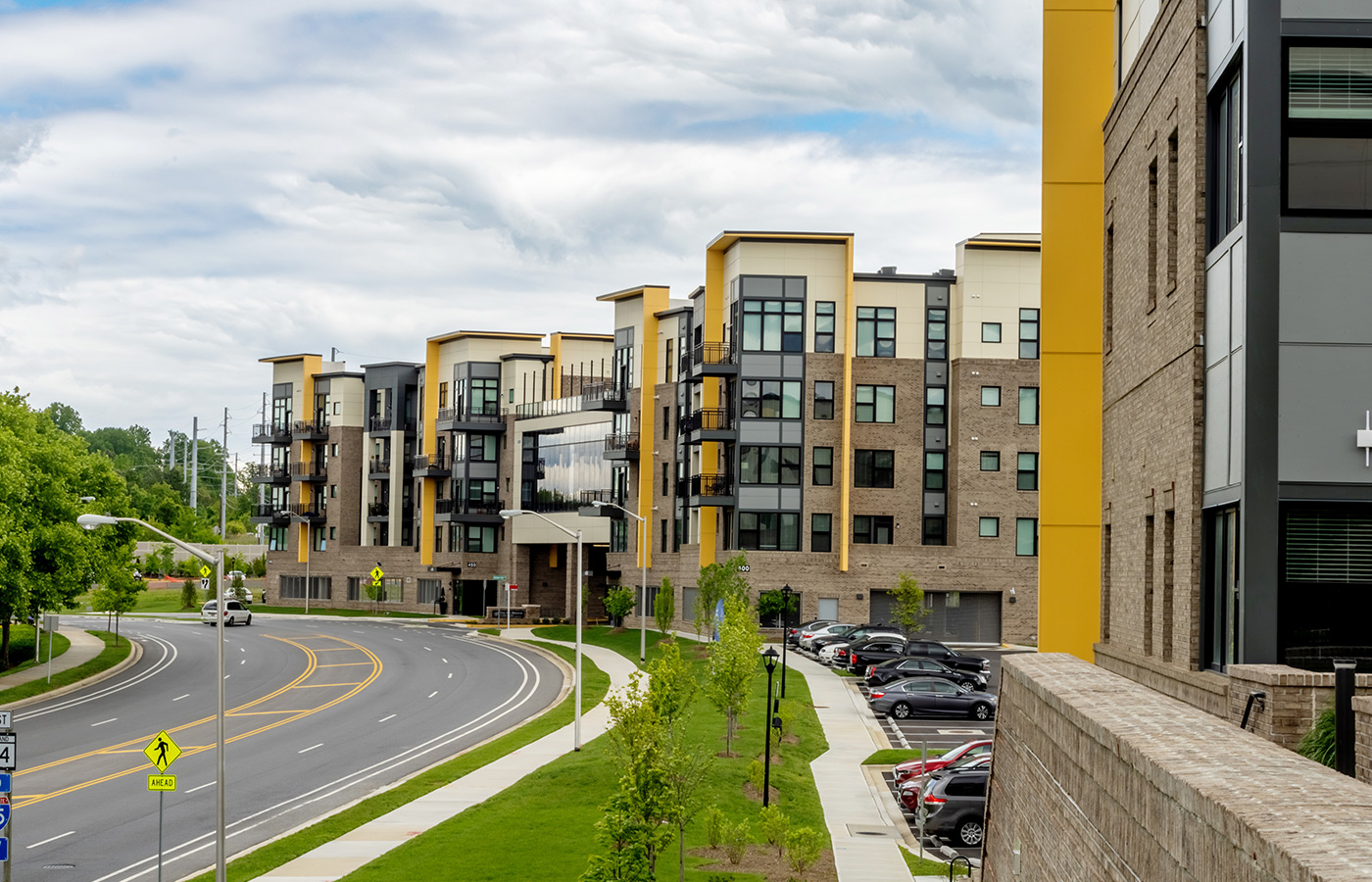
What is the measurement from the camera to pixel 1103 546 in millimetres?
21828

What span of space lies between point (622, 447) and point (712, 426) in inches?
482

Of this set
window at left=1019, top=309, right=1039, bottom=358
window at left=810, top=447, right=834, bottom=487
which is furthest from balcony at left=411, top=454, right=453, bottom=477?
window at left=1019, top=309, right=1039, bottom=358

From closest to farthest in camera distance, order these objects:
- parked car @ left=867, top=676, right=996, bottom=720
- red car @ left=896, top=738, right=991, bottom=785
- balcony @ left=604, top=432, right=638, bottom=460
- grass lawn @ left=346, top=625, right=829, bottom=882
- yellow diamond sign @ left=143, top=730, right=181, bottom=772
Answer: grass lawn @ left=346, top=625, right=829, bottom=882 → yellow diamond sign @ left=143, top=730, right=181, bottom=772 → red car @ left=896, top=738, right=991, bottom=785 → parked car @ left=867, top=676, right=996, bottom=720 → balcony @ left=604, top=432, right=638, bottom=460

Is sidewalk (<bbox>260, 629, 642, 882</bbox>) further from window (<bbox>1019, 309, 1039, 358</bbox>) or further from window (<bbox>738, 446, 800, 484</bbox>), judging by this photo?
window (<bbox>1019, 309, 1039, 358</bbox>)

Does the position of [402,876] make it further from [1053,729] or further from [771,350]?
[771,350]

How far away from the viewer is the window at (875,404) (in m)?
70.2

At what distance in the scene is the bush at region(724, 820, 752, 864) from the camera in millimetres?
24500

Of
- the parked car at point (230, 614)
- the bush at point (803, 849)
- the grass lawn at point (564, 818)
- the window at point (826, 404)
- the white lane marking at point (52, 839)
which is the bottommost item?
the parked car at point (230, 614)

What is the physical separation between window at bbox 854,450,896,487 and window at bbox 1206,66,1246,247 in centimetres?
5615

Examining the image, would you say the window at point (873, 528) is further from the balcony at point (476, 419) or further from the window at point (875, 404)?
the balcony at point (476, 419)

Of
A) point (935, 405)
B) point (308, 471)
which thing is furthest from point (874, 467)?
point (308, 471)

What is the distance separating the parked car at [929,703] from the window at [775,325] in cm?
2872

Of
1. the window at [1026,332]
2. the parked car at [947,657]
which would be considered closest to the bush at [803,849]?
the parked car at [947,657]

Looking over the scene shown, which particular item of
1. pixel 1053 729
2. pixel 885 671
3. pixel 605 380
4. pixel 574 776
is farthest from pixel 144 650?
pixel 1053 729
